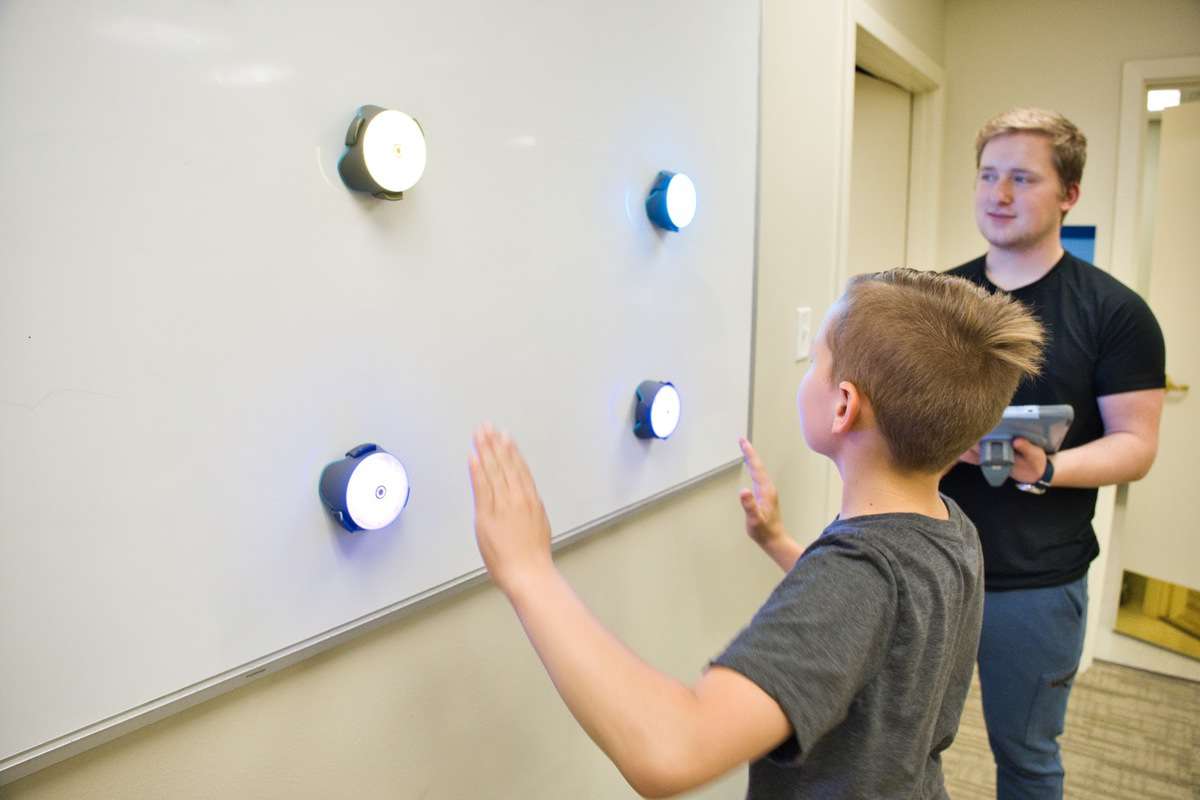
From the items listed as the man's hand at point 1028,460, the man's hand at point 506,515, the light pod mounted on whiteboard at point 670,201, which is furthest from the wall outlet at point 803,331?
the man's hand at point 506,515

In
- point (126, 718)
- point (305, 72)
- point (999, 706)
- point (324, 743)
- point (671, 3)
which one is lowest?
point (999, 706)

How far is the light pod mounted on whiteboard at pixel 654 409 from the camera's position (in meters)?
1.13

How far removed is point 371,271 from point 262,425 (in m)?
0.19

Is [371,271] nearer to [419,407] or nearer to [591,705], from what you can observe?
[419,407]

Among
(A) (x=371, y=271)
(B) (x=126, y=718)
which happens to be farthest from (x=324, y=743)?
(A) (x=371, y=271)

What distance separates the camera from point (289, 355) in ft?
2.24

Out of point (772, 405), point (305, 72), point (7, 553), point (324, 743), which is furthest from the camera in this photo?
point (772, 405)

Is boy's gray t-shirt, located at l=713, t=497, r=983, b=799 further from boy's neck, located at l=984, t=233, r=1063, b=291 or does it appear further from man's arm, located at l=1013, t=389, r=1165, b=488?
boy's neck, located at l=984, t=233, r=1063, b=291

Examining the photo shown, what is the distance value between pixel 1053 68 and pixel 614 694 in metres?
2.94

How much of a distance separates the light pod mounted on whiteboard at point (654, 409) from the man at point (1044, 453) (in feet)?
1.96

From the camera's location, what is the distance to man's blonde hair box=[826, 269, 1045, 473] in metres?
0.74

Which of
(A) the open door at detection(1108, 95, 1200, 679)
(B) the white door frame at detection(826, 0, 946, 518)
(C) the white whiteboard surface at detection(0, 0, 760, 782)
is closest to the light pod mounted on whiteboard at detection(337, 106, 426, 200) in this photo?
(C) the white whiteboard surface at detection(0, 0, 760, 782)

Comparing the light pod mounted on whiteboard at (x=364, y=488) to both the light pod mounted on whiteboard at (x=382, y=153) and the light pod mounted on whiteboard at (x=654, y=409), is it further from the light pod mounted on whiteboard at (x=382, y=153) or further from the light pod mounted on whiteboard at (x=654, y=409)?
the light pod mounted on whiteboard at (x=654, y=409)

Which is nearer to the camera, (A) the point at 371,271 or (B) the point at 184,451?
(B) the point at 184,451
